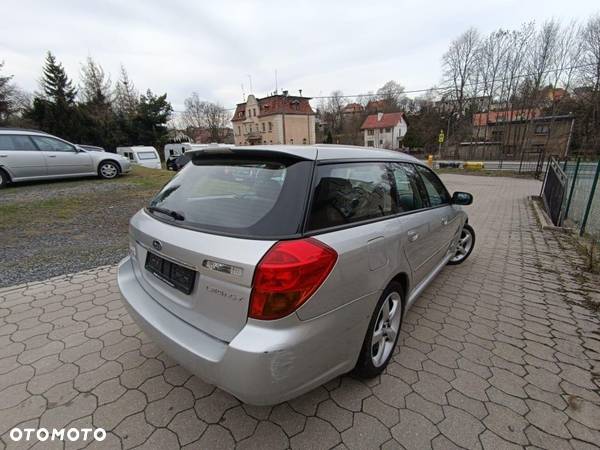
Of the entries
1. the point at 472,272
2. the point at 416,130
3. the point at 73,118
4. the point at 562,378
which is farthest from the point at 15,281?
the point at 416,130

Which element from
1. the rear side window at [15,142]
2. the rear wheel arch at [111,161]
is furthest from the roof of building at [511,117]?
the rear side window at [15,142]

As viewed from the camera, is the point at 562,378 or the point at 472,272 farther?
the point at 472,272

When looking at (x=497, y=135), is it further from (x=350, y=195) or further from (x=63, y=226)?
(x=63, y=226)

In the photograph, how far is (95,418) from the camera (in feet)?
5.73

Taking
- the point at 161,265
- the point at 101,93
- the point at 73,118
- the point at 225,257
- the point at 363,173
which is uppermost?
the point at 101,93

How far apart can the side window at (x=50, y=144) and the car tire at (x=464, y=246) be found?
1053 cm

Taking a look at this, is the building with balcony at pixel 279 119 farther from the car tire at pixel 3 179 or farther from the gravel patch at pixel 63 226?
the car tire at pixel 3 179

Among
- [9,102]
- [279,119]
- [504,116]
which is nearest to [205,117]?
[279,119]

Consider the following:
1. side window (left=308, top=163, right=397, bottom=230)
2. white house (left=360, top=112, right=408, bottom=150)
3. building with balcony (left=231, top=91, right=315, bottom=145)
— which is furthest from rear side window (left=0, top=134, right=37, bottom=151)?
white house (left=360, top=112, right=408, bottom=150)

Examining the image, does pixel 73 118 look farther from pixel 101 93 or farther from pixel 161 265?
pixel 161 265

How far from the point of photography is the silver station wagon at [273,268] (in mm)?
1356

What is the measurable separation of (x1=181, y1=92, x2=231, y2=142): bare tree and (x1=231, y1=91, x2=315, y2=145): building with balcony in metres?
5.15

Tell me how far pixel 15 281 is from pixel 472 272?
19.6 feet

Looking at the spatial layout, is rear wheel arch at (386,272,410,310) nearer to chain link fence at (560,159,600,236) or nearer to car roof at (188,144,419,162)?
car roof at (188,144,419,162)
